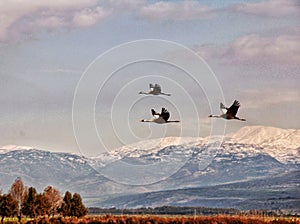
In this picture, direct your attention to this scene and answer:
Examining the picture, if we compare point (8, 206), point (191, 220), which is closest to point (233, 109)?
point (191, 220)

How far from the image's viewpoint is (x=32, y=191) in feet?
356

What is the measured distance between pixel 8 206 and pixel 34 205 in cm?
337

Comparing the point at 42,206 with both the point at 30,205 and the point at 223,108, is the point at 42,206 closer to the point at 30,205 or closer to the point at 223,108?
the point at 30,205

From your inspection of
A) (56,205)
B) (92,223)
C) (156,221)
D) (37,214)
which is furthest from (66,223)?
(56,205)

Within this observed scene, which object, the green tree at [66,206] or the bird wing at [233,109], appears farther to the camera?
the green tree at [66,206]

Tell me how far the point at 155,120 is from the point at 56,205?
184 ft

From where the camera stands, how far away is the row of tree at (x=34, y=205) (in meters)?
106

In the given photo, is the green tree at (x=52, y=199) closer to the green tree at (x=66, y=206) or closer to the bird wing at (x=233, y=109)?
the green tree at (x=66, y=206)

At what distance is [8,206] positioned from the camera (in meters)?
106

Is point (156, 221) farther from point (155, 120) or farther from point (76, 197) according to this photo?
point (76, 197)

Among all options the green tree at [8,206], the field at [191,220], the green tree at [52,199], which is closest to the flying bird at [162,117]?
the field at [191,220]

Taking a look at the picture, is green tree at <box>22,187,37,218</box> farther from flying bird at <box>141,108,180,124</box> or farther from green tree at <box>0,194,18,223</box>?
flying bird at <box>141,108,180,124</box>

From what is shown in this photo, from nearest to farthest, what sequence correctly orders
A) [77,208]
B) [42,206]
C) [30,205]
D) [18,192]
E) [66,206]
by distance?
[30,205] → [42,206] → [66,206] → [77,208] → [18,192]

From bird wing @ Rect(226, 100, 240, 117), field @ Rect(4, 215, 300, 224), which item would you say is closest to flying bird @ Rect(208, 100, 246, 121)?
bird wing @ Rect(226, 100, 240, 117)
